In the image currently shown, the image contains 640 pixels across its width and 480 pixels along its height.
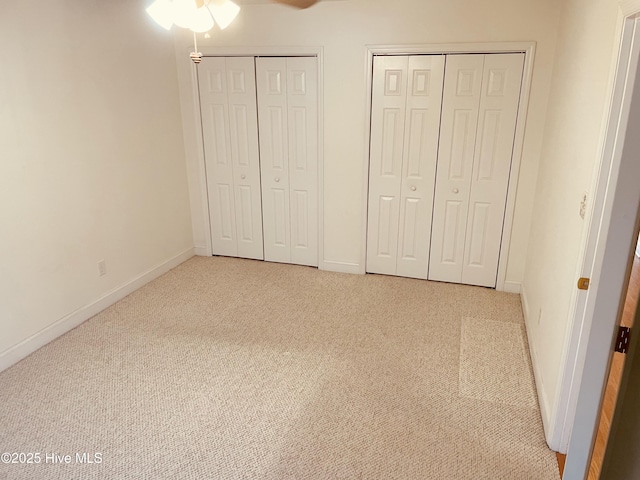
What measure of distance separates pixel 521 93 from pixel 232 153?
2548 mm

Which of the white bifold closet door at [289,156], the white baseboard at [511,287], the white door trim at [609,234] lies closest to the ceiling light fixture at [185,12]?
the white door trim at [609,234]

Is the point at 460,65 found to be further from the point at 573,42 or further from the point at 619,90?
the point at 619,90

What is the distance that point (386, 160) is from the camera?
3795 mm

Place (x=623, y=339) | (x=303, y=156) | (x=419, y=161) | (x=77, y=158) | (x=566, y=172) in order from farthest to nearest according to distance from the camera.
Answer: (x=303, y=156), (x=419, y=161), (x=77, y=158), (x=566, y=172), (x=623, y=339)

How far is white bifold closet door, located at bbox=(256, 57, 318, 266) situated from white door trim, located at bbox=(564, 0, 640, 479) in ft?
8.66

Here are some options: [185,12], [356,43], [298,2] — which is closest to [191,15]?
[185,12]

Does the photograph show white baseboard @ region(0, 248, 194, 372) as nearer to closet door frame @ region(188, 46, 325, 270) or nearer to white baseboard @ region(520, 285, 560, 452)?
closet door frame @ region(188, 46, 325, 270)

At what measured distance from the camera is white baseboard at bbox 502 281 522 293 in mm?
3732

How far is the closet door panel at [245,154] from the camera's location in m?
3.97

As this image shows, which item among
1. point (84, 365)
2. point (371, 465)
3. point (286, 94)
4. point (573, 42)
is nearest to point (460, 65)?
point (573, 42)

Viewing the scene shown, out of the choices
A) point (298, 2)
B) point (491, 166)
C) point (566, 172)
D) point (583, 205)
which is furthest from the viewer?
point (491, 166)

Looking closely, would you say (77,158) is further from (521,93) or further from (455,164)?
(521,93)

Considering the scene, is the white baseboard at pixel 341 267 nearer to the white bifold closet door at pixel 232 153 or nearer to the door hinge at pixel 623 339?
the white bifold closet door at pixel 232 153

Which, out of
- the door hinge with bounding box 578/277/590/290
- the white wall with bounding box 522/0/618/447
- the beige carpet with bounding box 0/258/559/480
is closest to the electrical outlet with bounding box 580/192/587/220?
the white wall with bounding box 522/0/618/447
